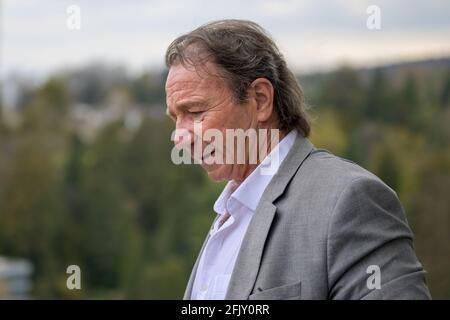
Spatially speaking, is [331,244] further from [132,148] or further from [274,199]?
[132,148]

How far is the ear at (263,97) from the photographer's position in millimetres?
1778

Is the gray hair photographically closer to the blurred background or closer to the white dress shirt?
the white dress shirt

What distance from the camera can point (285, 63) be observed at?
185 centimetres

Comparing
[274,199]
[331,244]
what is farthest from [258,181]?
[331,244]

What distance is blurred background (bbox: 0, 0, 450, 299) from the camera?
1089 inches

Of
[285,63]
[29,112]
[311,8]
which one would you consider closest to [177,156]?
[285,63]

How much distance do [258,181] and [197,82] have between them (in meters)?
0.25

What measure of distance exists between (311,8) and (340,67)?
3.44 meters

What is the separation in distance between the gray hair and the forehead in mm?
16

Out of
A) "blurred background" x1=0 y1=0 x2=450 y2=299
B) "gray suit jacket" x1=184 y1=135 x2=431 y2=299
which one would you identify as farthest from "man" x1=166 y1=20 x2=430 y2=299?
"blurred background" x1=0 y1=0 x2=450 y2=299

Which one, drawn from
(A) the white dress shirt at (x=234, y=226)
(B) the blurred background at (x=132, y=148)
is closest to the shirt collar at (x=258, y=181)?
(A) the white dress shirt at (x=234, y=226)

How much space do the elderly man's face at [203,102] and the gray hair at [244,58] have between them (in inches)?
0.8

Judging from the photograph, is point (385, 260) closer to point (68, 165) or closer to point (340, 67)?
point (340, 67)

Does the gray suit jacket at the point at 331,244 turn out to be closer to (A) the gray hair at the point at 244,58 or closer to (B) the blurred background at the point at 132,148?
(A) the gray hair at the point at 244,58
